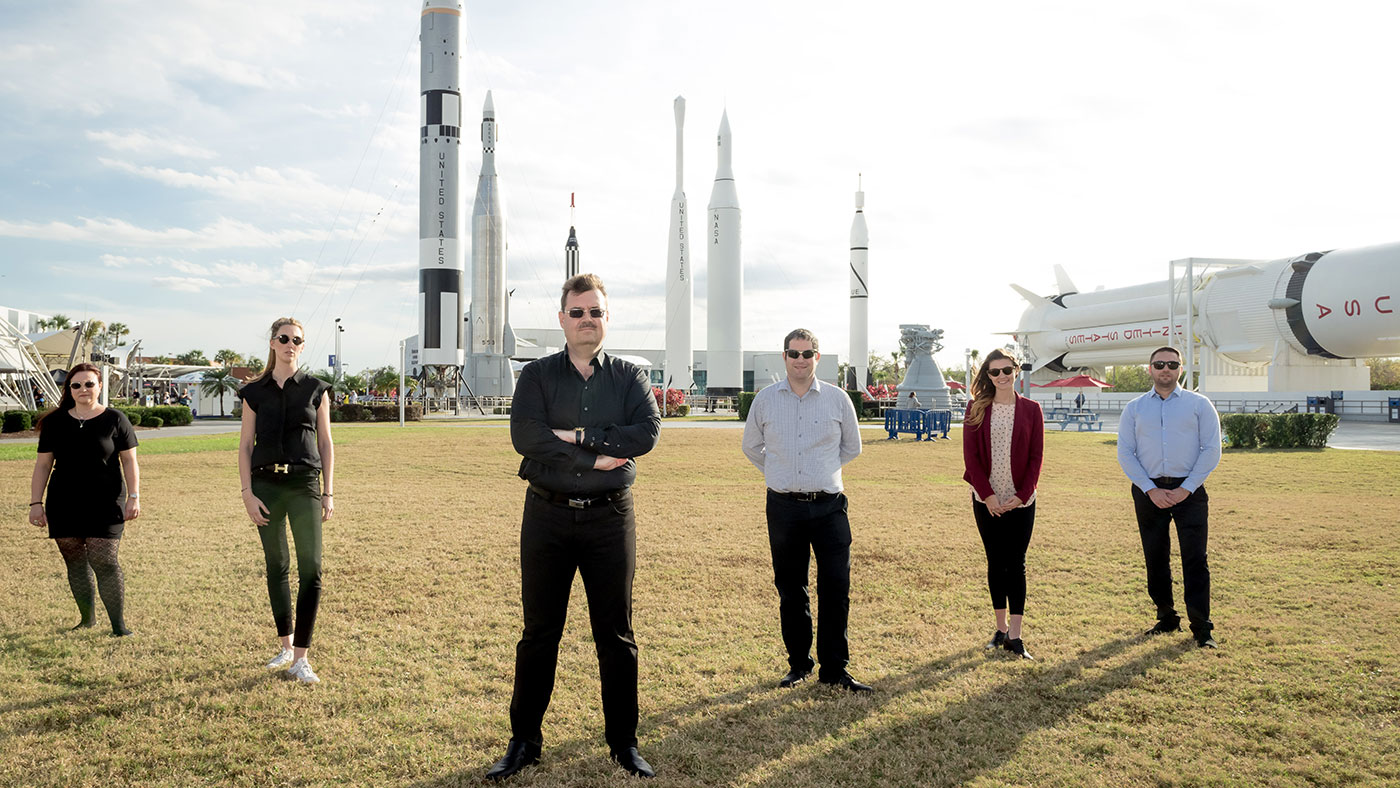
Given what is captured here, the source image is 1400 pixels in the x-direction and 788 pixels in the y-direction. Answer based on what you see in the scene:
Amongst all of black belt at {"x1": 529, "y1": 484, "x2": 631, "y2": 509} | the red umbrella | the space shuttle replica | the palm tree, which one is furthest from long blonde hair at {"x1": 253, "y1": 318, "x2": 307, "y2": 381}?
the red umbrella

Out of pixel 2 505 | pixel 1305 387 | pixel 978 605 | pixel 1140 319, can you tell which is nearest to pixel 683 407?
pixel 1140 319

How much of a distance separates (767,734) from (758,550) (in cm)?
448

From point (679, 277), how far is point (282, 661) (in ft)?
160

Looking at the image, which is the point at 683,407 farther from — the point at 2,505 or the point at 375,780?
the point at 375,780

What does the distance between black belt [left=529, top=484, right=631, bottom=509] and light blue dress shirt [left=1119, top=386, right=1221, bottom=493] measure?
3610mm

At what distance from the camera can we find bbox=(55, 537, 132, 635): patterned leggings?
5465 millimetres

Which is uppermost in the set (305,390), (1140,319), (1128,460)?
(1140,319)

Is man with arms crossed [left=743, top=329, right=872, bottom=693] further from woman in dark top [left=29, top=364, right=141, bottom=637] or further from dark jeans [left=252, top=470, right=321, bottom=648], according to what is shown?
woman in dark top [left=29, top=364, right=141, bottom=637]

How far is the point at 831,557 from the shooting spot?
15.4 ft

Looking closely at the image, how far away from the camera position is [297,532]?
468 cm

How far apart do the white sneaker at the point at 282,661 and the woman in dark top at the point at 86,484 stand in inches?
54.9

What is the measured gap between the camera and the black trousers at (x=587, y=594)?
3525 millimetres

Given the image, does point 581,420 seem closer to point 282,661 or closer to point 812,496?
point 812,496

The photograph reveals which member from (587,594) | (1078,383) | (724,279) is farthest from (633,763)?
(1078,383)
